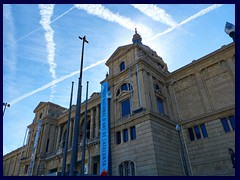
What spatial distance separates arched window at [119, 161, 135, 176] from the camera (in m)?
22.8

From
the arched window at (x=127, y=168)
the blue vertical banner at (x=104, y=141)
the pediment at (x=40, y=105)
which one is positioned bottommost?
the arched window at (x=127, y=168)

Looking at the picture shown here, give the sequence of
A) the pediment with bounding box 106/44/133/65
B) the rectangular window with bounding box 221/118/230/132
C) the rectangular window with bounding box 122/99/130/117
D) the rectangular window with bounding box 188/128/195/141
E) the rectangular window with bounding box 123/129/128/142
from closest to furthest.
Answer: the rectangular window with bounding box 221/118/230/132 → the rectangular window with bounding box 123/129/128/142 → the rectangular window with bounding box 188/128/195/141 → the rectangular window with bounding box 122/99/130/117 → the pediment with bounding box 106/44/133/65

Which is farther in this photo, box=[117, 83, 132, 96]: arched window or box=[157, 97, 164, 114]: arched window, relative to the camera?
box=[117, 83, 132, 96]: arched window

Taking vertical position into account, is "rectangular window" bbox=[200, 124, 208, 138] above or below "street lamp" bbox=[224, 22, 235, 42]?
below

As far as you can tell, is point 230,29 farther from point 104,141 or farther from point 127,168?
point 104,141

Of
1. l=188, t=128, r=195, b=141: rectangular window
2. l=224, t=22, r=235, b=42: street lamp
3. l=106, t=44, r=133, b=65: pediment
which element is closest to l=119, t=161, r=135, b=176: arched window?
l=188, t=128, r=195, b=141: rectangular window

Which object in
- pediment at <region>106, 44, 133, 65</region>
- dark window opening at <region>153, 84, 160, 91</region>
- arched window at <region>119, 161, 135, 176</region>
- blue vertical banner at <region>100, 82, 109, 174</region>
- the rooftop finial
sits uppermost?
the rooftop finial

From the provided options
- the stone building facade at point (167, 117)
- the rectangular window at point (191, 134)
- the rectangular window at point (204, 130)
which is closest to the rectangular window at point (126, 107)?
the stone building facade at point (167, 117)

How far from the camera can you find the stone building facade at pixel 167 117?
22750 millimetres

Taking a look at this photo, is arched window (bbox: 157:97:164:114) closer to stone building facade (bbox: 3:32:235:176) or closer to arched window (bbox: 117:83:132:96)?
stone building facade (bbox: 3:32:235:176)

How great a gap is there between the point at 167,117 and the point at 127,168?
9.52 meters

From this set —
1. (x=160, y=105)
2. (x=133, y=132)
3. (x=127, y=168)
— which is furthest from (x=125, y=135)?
(x=160, y=105)

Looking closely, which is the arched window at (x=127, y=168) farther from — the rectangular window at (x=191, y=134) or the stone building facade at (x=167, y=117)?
the rectangular window at (x=191, y=134)

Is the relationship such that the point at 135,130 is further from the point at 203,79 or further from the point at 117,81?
the point at 203,79
